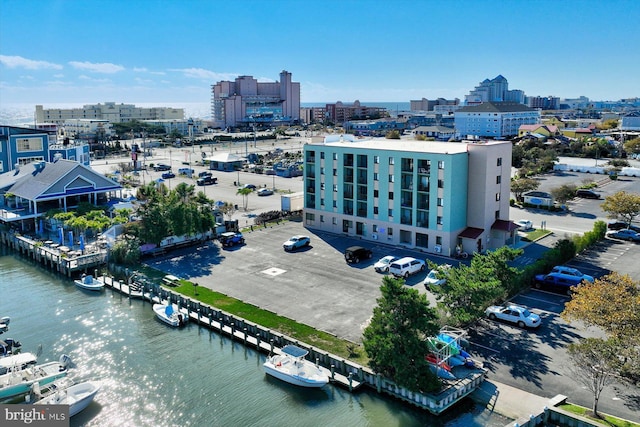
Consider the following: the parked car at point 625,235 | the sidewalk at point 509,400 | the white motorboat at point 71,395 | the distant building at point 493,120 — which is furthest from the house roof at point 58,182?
the distant building at point 493,120

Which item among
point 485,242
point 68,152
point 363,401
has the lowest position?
point 363,401

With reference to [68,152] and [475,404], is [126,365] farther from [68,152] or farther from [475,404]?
[68,152]

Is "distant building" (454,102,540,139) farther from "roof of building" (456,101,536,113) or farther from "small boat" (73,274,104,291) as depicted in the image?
"small boat" (73,274,104,291)

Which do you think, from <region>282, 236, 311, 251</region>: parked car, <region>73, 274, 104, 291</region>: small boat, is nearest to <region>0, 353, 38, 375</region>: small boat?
<region>73, 274, 104, 291</region>: small boat

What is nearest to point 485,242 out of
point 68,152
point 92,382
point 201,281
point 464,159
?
point 464,159

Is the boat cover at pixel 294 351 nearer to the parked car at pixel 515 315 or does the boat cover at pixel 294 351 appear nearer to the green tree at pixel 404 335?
the green tree at pixel 404 335
